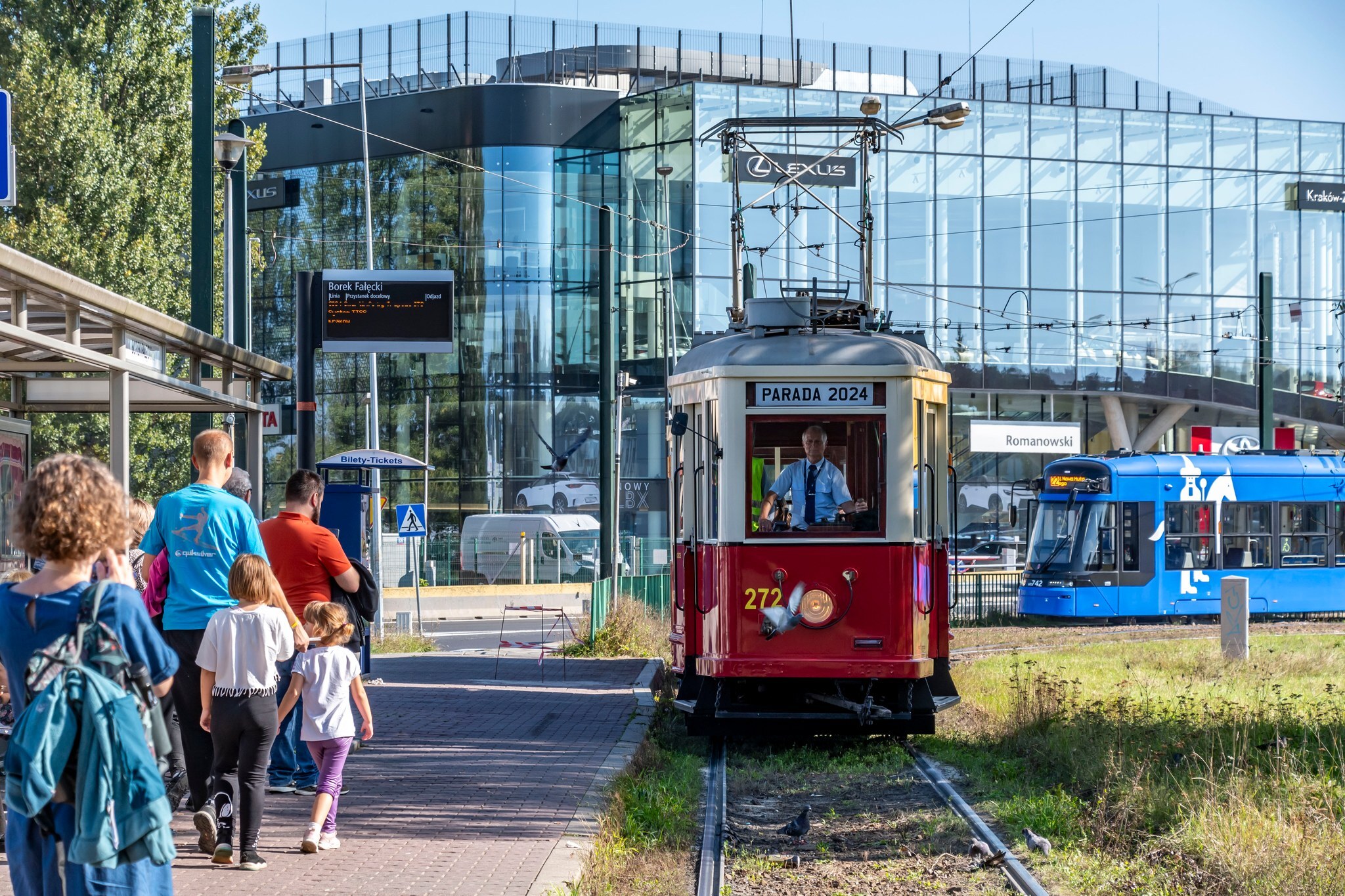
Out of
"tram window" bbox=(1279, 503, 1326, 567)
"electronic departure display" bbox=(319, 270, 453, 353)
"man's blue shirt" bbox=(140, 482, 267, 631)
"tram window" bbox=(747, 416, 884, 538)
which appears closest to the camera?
"man's blue shirt" bbox=(140, 482, 267, 631)

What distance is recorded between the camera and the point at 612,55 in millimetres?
48438

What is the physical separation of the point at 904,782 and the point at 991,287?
3361 cm

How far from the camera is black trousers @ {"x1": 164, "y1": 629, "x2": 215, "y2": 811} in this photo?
7145 mm

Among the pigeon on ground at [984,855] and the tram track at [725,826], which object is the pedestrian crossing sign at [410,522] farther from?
the pigeon on ground at [984,855]

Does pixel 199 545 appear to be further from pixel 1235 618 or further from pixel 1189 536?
pixel 1189 536

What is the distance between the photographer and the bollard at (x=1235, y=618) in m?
18.3

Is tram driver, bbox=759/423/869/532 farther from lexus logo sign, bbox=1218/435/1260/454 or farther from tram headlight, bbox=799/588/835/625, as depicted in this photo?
lexus logo sign, bbox=1218/435/1260/454

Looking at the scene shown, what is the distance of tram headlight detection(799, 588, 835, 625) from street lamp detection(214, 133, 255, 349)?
6011mm

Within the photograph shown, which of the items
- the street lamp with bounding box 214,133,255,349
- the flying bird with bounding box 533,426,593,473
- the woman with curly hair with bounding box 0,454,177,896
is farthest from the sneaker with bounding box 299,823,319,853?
the flying bird with bounding box 533,426,593,473

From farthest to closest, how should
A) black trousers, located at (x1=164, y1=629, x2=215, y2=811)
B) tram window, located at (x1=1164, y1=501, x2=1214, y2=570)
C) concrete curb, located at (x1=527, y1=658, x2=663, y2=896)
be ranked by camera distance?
tram window, located at (x1=1164, y1=501, x2=1214, y2=570)
black trousers, located at (x1=164, y1=629, x2=215, y2=811)
concrete curb, located at (x1=527, y1=658, x2=663, y2=896)

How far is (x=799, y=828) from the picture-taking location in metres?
8.63

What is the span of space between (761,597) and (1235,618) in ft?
31.6

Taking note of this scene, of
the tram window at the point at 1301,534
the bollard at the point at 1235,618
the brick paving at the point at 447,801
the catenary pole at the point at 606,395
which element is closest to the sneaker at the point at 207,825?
the brick paving at the point at 447,801

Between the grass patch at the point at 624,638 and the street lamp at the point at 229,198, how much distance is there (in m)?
6.21
